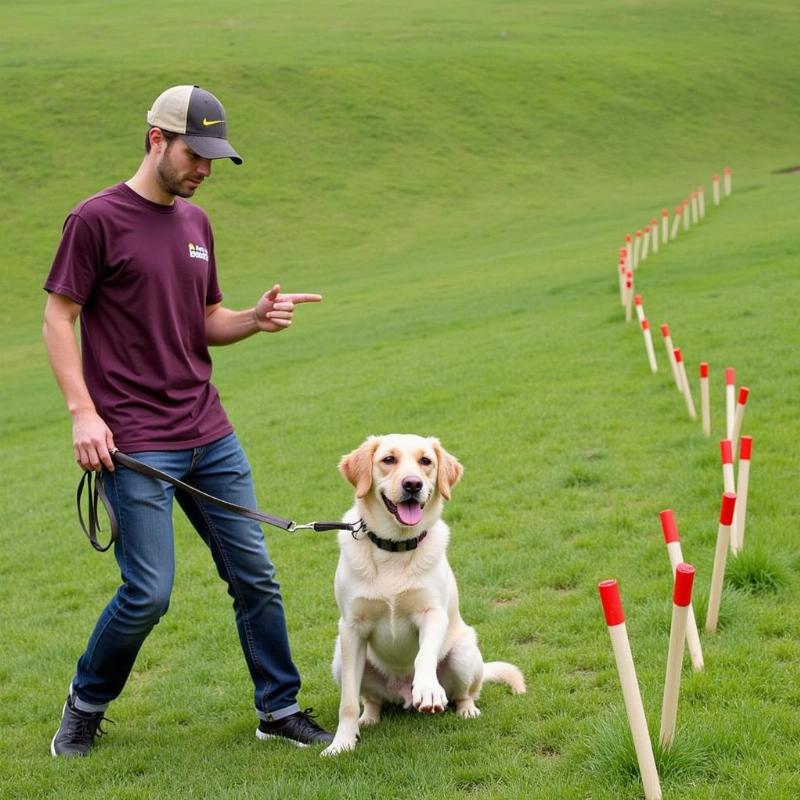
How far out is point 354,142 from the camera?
53594 mm

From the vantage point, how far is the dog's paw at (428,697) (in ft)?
17.1

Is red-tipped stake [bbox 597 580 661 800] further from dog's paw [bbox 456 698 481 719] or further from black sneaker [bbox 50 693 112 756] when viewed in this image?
black sneaker [bbox 50 693 112 756]

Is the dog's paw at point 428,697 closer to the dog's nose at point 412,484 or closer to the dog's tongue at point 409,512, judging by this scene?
the dog's tongue at point 409,512

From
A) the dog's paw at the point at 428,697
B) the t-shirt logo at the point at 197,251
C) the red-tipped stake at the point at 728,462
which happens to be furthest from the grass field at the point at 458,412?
the t-shirt logo at the point at 197,251

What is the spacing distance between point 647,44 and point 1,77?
39.0 metres

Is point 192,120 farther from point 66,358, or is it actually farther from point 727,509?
point 727,509

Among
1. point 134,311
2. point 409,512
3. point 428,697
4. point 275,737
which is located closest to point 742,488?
point 409,512

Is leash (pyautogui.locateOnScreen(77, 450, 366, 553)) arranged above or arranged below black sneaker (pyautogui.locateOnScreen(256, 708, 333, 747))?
above

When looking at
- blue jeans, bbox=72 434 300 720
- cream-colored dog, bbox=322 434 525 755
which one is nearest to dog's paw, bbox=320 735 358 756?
cream-colored dog, bbox=322 434 525 755

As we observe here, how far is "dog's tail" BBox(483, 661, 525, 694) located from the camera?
6254mm

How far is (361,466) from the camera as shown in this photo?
19.5ft

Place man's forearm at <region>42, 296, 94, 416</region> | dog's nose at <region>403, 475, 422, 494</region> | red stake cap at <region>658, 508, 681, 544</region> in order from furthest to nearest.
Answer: dog's nose at <region>403, 475, 422, 494</region>, man's forearm at <region>42, 296, 94, 416</region>, red stake cap at <region>658, 508, 681, 544</region>

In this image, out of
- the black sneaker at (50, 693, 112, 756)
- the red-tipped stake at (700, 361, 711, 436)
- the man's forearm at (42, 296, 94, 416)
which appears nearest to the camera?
the man's forearm at (42, 296, 94, 416)

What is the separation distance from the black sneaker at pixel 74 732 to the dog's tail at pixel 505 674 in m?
2.12
